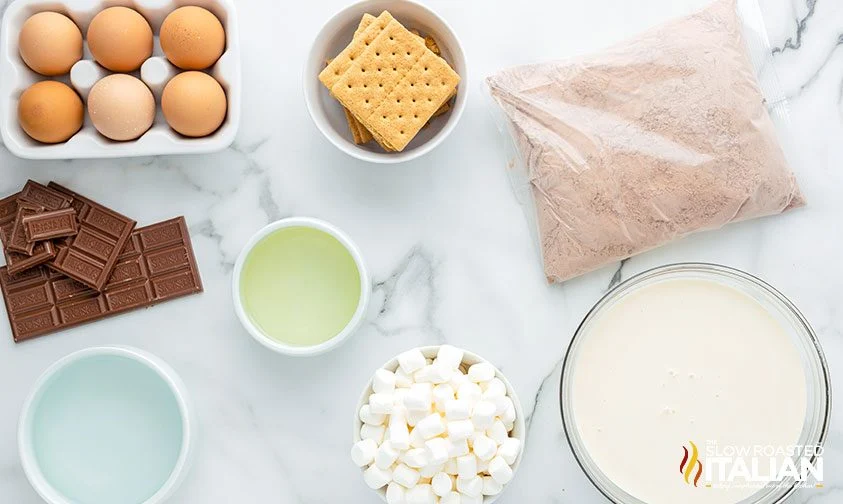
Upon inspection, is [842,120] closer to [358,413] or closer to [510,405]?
[510,405]

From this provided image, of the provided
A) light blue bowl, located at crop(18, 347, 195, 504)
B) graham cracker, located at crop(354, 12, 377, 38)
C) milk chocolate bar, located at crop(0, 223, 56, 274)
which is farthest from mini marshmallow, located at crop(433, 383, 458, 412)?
milk chocolate bar, located at crop(0, 223, 56, 274)

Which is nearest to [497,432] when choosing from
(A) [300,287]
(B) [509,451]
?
(B) [509,451]

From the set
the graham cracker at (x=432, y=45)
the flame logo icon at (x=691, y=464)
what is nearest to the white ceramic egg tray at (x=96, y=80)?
the graham cracker at (x=432, y=45)

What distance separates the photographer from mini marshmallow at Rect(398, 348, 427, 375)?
1167mm

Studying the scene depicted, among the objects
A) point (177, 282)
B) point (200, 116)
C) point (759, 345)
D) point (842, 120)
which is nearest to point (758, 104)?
point (842, 120)

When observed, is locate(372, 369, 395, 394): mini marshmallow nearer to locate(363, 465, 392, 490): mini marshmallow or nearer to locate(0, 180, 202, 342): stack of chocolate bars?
locate(363, 465, 392, 490): mini marshmallow

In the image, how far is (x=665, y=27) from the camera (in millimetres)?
1284

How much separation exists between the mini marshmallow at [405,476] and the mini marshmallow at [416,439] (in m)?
0.03

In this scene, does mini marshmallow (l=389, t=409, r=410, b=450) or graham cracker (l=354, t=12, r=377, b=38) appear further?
graham cracker (l=354, t=12, r=377, b=38)

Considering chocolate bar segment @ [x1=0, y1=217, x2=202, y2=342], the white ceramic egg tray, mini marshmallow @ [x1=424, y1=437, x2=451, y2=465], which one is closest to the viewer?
mini marshmallow @ [x1=424, y1=437, x2=451, y2=465]

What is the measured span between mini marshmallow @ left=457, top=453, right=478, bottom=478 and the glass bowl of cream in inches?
5.8

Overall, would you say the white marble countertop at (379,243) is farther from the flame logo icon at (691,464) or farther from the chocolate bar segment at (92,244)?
the flame logo icon at (691,464)

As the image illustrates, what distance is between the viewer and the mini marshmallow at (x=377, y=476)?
114 centimetres

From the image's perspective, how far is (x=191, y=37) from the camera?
1.20 m
